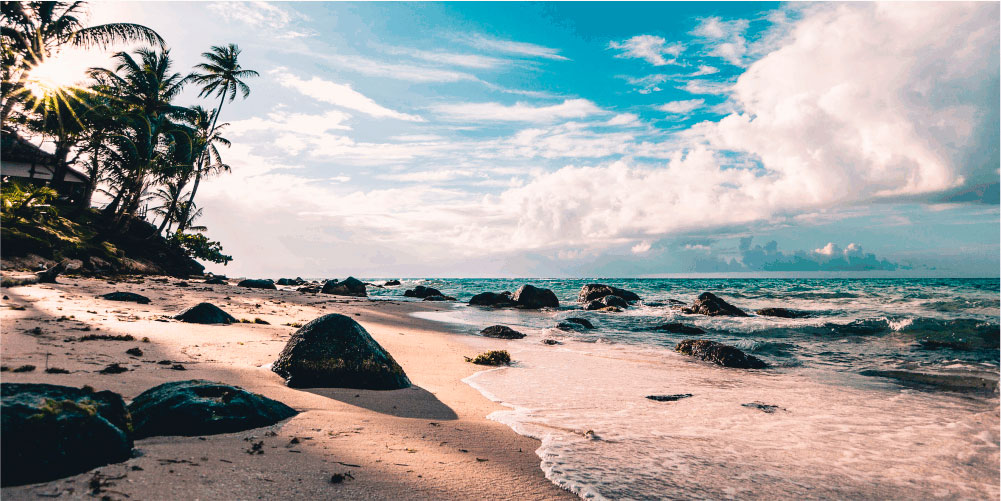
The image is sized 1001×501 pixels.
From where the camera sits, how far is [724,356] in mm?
10188

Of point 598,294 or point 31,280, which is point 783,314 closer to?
point 598,294

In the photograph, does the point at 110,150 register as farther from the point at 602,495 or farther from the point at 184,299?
the point at 602,495

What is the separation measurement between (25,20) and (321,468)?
86.9 feet

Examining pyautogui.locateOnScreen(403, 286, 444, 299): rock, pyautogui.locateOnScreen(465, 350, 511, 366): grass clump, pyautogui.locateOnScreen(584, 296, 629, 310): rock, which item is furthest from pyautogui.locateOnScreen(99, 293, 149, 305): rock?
pyautogui.locateOnScreen(403, 286, 444, 299): rock

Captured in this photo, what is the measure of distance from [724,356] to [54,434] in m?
10.8

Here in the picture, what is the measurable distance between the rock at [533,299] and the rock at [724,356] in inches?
628

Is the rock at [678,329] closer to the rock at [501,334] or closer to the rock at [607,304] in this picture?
the rock at [501,334]

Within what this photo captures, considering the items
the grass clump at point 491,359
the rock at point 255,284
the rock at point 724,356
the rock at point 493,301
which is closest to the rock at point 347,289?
the rock at point 255,284

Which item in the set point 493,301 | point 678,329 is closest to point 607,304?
point 493,301

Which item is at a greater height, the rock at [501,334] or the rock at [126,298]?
the rock at [126,298]

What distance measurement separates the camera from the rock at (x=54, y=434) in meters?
2.46

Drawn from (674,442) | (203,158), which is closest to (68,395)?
(674,442)

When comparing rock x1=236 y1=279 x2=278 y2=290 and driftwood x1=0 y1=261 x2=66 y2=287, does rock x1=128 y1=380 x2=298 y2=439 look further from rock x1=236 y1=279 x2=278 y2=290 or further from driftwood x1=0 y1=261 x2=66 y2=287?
rock x1=236 y1=279 x2=278 y2=290

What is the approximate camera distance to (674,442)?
4.59m
